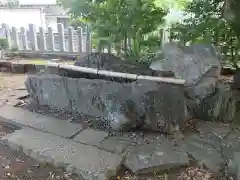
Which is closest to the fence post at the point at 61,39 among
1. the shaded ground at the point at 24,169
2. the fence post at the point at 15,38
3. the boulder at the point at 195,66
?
the fence post at the point at 15,38

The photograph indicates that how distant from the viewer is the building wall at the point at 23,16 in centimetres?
1131

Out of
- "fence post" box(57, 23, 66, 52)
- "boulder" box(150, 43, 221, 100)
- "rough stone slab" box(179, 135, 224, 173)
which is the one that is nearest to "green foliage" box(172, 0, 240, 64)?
"boulder" box(150, 43, 221, 100)

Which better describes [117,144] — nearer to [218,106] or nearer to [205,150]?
[205,150]

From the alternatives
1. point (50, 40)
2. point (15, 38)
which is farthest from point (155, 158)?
point (15, 38)

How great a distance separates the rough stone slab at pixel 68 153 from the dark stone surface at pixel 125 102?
46 cm

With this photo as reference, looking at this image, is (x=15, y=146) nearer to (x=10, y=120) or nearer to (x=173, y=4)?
(x=10, y=120)

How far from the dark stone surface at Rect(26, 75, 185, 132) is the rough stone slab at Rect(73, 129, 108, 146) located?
5.4 inches

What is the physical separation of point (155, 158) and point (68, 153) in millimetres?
765

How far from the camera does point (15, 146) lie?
8.24 ft

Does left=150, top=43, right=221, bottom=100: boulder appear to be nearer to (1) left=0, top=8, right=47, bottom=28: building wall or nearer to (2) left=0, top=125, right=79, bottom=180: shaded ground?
(2) left=0, top=125, right=79, bottom=180: shaded ground

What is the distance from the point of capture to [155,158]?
2232 mm

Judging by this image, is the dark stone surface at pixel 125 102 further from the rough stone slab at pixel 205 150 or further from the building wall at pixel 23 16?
the building wall at pixel 23 16

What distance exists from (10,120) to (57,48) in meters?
3.94

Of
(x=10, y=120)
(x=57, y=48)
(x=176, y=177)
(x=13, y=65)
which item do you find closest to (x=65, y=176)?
(x=176, y=177)
